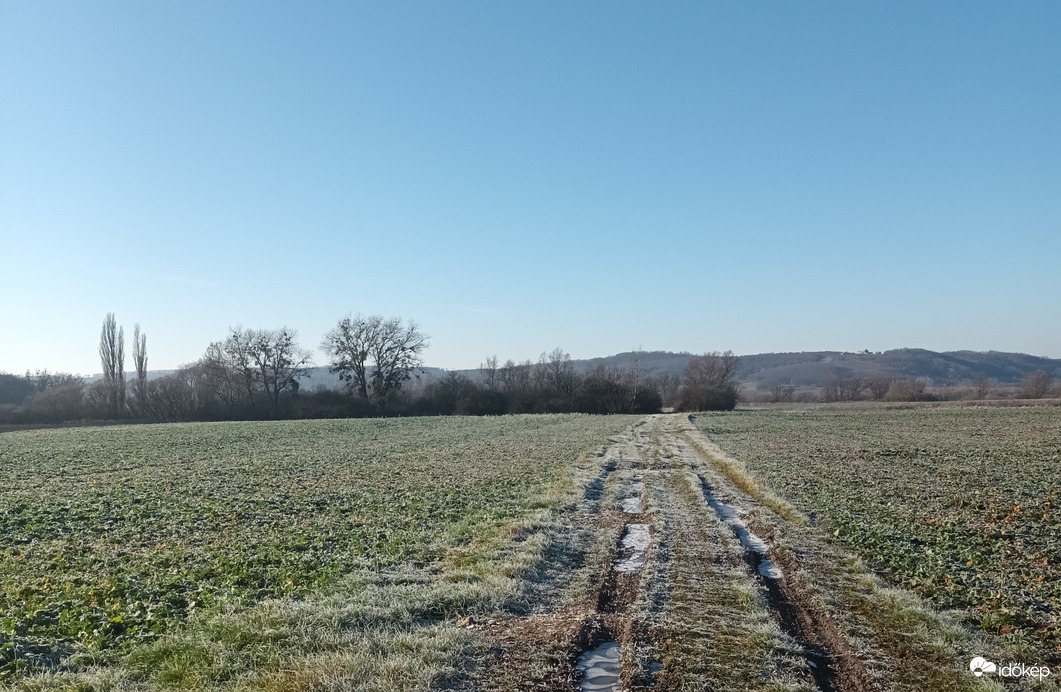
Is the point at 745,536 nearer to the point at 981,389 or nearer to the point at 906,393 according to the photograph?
the point at 906,393

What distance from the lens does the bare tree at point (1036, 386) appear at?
107425mm

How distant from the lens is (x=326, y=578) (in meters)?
9.09

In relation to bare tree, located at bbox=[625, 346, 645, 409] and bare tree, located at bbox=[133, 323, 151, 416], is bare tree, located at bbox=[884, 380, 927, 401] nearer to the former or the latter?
bare tree, located at bbox=[625, 346, 645, 409]

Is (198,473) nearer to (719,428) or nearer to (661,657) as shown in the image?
(661,657)

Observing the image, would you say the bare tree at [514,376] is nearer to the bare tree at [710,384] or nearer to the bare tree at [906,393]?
the bare tree at [710,384]

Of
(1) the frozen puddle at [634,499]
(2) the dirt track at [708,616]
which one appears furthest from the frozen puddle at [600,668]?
(1) the frozen puddle at [634,499]

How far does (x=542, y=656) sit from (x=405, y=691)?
150cm

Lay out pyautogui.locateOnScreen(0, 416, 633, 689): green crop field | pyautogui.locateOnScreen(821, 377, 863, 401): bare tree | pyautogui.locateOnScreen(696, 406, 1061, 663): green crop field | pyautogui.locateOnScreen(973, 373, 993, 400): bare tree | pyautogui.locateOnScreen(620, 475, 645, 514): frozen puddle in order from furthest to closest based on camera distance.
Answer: pyautogui.locateOnScreen(821, 377, 863, 401): bare tree < pyautogui.locateOnScreen(973, 373, 993, 400): bare tree < pyautogui.locateOnScreen(620, 475, 645, 514): frozen puddle < pyautogui.locateOnScreen(696, 406, 1061, 663): green crop field < pyautogui.locateOnScreen(0, 416, 633, 689): green crop field

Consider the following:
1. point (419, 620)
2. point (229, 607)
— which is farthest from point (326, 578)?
point (419, 620)

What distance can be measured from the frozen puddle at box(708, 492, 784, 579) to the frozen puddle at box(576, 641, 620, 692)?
144 inches

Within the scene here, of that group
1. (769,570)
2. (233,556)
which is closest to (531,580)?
(769,570)

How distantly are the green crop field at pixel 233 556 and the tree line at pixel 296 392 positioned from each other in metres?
57.2

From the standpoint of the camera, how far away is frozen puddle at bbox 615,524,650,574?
973 centimetres

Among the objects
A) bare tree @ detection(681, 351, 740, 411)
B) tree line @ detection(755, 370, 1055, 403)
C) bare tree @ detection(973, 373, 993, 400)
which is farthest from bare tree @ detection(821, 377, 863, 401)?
bare tree @ detection(681, 351, 740, 411)
